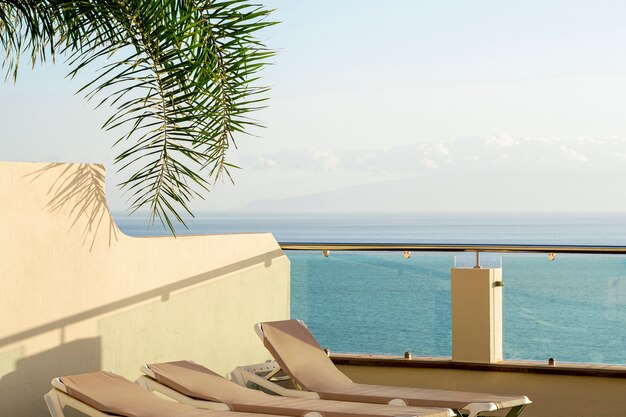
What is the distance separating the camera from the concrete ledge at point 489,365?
7027mm

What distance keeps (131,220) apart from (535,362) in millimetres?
101956

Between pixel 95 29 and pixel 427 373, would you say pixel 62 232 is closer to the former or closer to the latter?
pixel 95 29

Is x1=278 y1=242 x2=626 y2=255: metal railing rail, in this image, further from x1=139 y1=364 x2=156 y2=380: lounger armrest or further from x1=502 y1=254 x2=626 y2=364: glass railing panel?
x1=139 y1=364 x2=156 y2=380: lounger armrest

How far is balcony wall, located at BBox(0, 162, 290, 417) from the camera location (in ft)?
18.7

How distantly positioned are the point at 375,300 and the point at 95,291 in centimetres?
246

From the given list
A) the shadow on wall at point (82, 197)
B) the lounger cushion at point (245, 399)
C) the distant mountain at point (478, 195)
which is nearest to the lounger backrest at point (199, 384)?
the lounger cushion at point (245, 399)

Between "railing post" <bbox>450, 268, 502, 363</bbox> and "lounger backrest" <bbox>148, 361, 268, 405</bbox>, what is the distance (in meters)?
1.90

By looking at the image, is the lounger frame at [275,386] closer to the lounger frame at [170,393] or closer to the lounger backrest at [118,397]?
the lounger frame at [170,393]

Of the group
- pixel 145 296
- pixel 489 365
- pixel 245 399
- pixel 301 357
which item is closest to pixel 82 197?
pixel 145 296

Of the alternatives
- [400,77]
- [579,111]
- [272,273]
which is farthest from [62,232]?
[579,111]

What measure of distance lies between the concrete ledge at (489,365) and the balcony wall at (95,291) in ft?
2.66

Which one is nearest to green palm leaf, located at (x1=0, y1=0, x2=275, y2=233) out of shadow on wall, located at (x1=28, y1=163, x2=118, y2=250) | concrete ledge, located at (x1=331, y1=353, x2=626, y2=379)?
shadow on wall, located at (x1=28, y1=163, x2=118, y2=250)

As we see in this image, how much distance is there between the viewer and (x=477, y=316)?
750 cm

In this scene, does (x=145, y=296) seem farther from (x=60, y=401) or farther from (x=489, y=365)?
(x=489, y=365)
